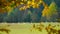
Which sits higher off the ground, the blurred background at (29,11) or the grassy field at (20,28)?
the blurred background at (29,11)

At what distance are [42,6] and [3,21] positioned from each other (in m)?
0.36

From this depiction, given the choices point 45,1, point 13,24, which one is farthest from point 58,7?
point 13,24

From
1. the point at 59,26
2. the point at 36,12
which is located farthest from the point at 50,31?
the point at 36,12

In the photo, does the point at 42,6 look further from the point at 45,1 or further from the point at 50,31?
the point at 50,31

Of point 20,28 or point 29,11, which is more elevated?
point 29,11

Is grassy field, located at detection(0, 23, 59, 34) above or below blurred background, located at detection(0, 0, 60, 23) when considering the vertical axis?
below

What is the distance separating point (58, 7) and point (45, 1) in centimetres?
12

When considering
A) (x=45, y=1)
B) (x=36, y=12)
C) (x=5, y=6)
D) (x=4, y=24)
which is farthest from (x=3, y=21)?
(x=45, y=1)

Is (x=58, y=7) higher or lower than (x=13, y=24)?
higher

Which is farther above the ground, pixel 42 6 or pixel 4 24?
pixel 42 6

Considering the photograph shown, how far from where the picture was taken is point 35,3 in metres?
1.29

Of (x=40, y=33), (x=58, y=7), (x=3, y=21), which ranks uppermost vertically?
(x=58, y=7)

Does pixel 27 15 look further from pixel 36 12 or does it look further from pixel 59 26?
pixel 59 26

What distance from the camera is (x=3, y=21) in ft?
4.14
